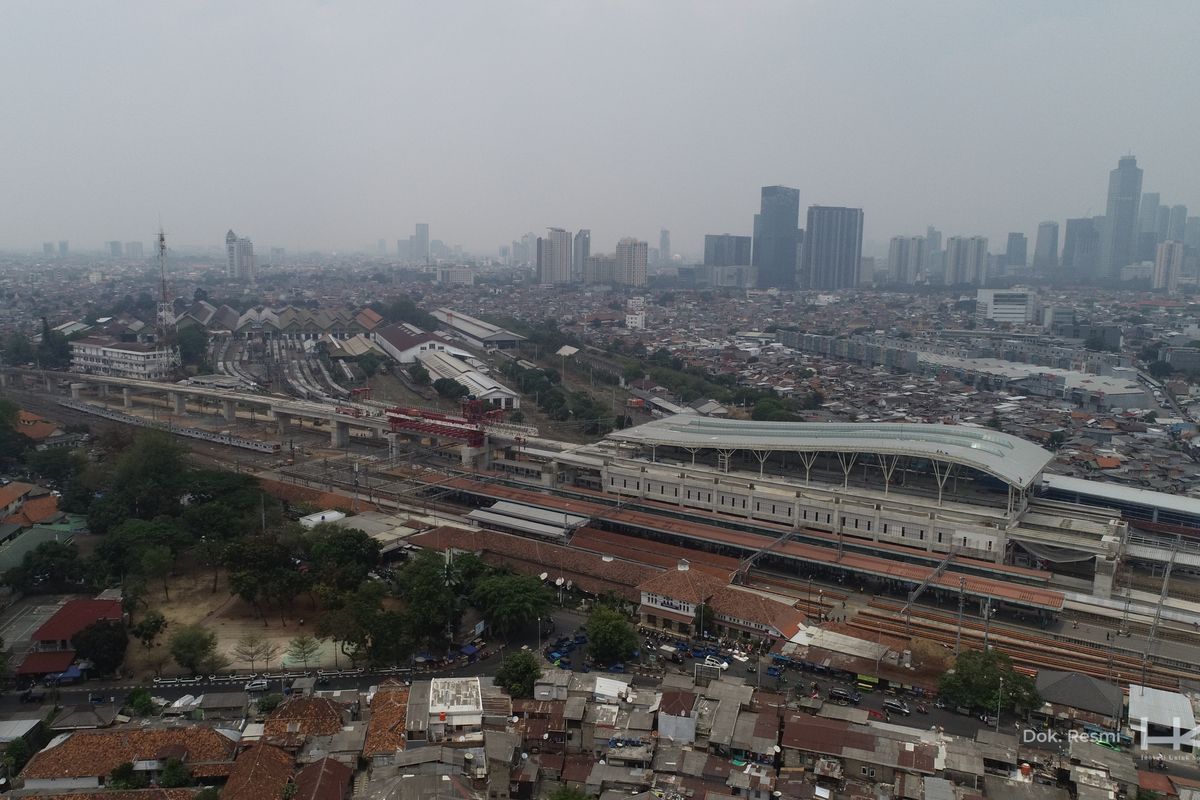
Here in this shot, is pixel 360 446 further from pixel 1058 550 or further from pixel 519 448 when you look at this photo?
pixel 1058 550

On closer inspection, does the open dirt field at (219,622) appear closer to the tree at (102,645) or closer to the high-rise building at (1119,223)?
the tree at (102,645)

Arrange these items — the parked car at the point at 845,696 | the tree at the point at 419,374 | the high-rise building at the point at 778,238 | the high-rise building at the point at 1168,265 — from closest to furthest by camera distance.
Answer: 1. the parked car at the point at 845,696
2. the tree at the point at 419,374
3. the high-rise building at the point at 1168,265
4. the high-rise building at the point at 778,238

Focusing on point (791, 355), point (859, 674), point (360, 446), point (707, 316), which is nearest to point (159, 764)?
point (859, 674)

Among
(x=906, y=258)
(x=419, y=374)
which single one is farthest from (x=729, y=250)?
(x=419, y=374)

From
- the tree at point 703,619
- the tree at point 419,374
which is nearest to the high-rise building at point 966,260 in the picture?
the tree at point 419,374

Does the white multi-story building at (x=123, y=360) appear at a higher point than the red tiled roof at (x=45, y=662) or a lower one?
higher

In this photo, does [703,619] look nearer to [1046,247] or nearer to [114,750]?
[114,750]
